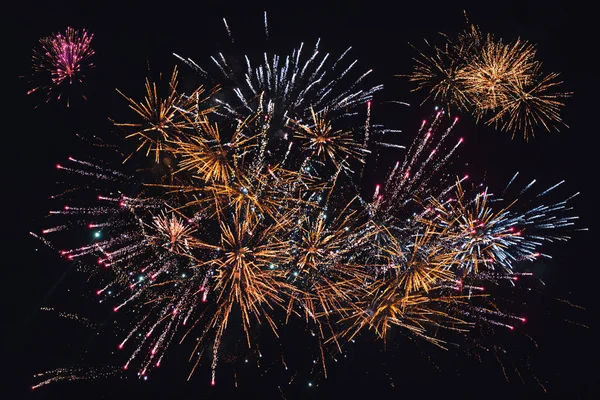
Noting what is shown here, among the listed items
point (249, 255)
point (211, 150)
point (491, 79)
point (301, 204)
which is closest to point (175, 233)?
point (249, 255)

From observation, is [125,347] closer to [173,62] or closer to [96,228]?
[96,228]

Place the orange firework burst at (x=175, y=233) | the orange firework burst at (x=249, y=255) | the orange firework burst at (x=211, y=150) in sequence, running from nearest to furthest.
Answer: the orange firework burst at (x=249, y=255), the orange firework burst at (x=211, y=150), the orange firework burst at (x=175, y=233)

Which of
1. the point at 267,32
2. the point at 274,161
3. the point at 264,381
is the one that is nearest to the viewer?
the point at 274,161

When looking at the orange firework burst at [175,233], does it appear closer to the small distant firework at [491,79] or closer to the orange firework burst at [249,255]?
the orange firework burst at [249,255]

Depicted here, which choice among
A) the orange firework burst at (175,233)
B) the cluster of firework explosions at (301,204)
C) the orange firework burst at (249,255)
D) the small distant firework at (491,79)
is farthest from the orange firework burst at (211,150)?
the small distant firework at (491,79)

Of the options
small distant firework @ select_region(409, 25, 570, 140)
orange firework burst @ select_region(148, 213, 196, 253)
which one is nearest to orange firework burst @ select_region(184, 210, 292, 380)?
orange firework burst @ select_region(148, 213, 196, 253)

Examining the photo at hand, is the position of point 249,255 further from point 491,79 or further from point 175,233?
point 491,79

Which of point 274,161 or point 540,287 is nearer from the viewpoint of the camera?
point 274,161

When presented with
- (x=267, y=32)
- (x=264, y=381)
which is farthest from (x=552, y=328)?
(x=267, y=32)

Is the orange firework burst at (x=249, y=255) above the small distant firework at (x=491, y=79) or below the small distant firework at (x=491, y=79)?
below
